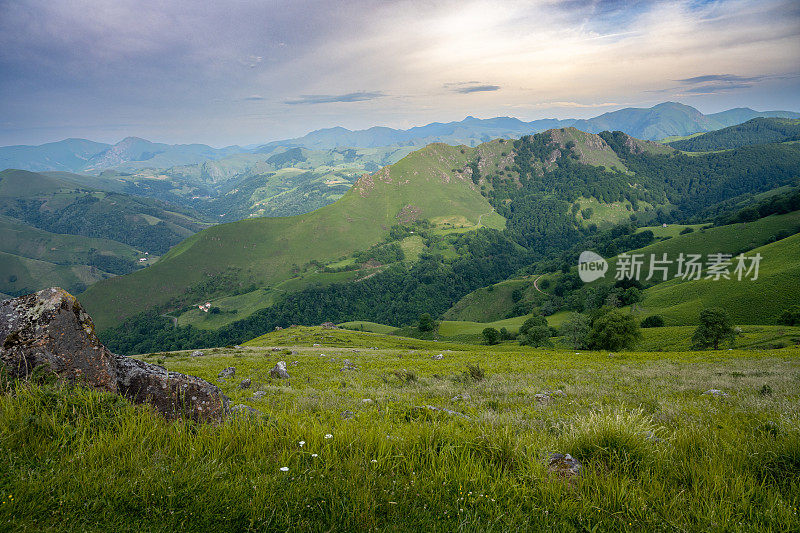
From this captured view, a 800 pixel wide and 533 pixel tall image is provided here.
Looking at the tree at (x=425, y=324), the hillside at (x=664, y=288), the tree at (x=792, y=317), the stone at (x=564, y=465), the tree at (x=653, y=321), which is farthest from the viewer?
the tree at (x=425, y=324)

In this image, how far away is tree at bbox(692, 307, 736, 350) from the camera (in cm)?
4566

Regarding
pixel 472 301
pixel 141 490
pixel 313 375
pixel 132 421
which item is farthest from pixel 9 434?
pixel 472 301

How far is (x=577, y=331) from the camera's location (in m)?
62.3

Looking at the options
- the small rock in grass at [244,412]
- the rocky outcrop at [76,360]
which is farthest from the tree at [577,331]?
the rocky outcrop at [76,360]

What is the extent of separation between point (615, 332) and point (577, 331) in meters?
11.8

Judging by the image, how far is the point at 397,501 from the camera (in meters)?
3.62

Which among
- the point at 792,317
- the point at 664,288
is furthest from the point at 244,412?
the point at 664,288

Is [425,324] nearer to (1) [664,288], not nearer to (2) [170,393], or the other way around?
(1) [664,288]

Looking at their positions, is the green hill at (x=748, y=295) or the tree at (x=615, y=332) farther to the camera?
the green hill at (x=748, y=295)

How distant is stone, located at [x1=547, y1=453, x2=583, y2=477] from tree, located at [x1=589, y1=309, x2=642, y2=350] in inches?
2178

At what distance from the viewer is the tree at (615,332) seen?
166 ft

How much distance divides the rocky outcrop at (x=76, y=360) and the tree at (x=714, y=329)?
201 ft

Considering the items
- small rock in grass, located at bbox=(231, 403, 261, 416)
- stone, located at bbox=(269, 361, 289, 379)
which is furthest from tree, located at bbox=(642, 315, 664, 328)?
small rock in grass, located at bbox=(231, 403, 261, 416)

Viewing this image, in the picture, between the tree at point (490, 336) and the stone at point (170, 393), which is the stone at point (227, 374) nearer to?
the stone at point (170, 393)
